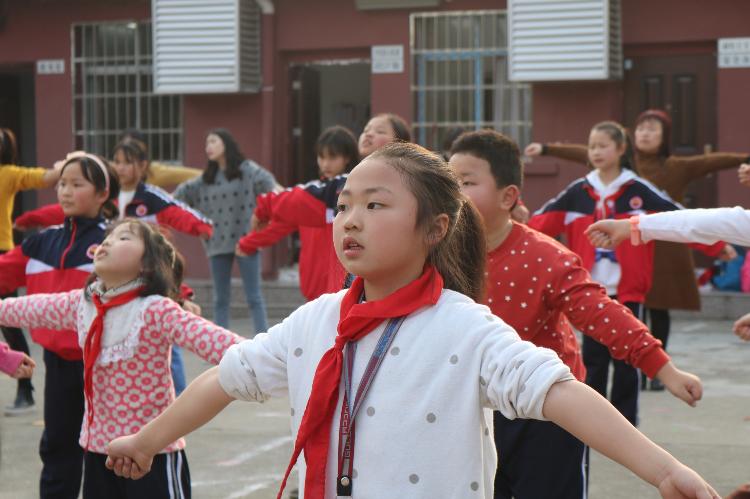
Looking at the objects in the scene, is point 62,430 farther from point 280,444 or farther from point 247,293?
point 247,293

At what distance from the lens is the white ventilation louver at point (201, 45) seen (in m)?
13.0

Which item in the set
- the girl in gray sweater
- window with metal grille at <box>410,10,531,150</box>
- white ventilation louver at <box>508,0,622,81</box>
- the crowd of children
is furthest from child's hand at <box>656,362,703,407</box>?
window with metal grille at <box>410,10,531,150</box>

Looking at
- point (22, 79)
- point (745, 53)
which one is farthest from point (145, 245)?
point (22, 79)

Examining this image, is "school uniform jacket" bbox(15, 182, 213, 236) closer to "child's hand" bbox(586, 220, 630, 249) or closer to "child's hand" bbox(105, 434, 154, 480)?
"child's hand" bbox(586, 220, 630, 249)

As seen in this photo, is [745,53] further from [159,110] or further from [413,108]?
[159,110]

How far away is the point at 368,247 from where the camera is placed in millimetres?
2602

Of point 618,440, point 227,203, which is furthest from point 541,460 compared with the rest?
point 227,203

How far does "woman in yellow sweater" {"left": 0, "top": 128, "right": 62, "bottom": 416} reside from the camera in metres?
7.88

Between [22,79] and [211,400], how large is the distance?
568 inches

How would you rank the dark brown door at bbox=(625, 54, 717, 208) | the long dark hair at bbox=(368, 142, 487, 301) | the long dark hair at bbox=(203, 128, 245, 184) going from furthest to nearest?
the dark brown door at bbox=(625, 54, 717, 208), the long dark hair at bbox=(203, 128, 245, 184), the long dark hair at bbox=(368, 142, 487, 301)

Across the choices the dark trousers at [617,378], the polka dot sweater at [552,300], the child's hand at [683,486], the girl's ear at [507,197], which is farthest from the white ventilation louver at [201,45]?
the child's hand at [683,486]

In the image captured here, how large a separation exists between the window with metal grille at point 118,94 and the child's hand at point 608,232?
9.98m

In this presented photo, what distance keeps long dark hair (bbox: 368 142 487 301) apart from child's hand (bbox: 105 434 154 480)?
0.78 meters

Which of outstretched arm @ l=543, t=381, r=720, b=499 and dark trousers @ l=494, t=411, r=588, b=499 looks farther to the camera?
dark trousers @ l=494, t=411, r=588, b=499
